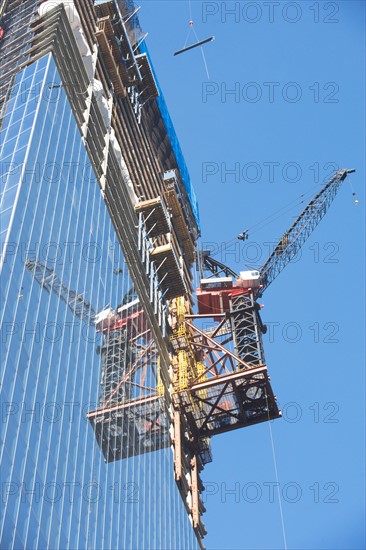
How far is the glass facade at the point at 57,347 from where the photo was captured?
3662 centimetres

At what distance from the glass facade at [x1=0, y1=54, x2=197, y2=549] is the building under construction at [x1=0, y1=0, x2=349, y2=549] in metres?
0.11

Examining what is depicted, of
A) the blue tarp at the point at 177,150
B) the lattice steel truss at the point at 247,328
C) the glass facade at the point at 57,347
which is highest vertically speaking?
the blue tarp at the point at 177,150

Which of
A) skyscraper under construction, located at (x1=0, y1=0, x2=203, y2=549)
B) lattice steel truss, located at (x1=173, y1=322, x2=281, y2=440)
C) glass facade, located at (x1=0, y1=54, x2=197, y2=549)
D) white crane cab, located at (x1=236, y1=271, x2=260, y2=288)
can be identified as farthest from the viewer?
white crane cab, located at (x1=236, y1=271, x2=260, y2=288)

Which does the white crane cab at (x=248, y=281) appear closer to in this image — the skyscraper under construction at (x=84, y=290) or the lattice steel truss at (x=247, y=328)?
the lattice steel truss at (x=247, y=328)

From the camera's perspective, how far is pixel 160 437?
199 feet

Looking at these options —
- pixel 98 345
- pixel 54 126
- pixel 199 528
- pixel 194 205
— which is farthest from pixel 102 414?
pixel 194 205

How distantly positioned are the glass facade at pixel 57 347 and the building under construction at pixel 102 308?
11 centimetres

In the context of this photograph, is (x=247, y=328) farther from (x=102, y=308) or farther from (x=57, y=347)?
(x=57, y=347)

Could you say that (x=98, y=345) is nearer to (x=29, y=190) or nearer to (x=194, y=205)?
(x=29, y=190)

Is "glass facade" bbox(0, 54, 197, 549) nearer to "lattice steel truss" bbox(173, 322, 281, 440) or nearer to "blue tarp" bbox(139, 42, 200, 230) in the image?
"lattice steel truss" bbox(173, 322, 281, 440)

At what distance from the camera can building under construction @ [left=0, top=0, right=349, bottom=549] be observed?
39.2 metres

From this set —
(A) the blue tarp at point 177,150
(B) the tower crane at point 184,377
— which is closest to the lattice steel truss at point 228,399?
(B) the tower crane at point 184,377

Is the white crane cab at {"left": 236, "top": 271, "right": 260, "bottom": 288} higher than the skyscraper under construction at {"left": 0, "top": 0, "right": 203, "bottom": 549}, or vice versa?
the white crane cab at {"left": 236, "top": 271, "right": 260, "bottom": 288}

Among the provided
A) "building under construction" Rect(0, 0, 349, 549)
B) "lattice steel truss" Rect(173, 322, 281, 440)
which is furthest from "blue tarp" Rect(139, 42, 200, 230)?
"lattice steel truss" Rect(173, 322, 281, 440)
